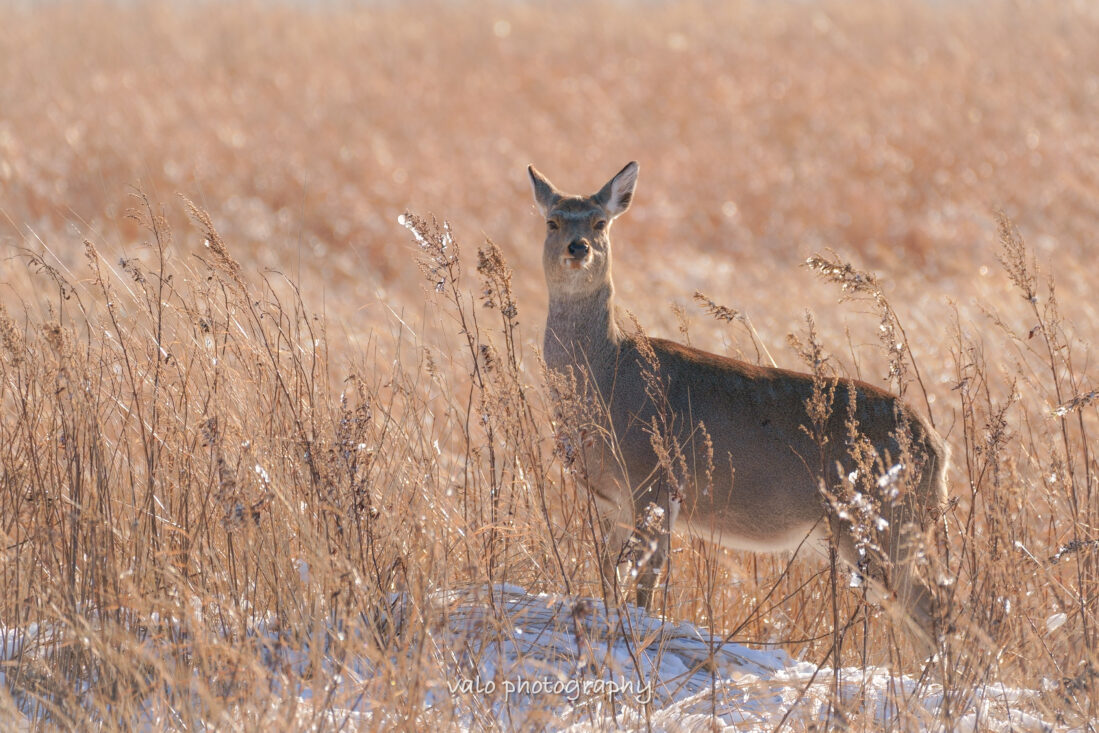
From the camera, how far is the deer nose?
19.0 feet

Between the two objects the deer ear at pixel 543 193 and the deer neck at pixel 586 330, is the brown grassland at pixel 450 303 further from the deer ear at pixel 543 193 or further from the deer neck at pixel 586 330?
the deer ear at pixel 543 193

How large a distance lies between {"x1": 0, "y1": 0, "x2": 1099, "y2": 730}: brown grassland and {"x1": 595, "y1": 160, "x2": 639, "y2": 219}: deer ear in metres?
0.77

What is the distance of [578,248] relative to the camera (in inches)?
228

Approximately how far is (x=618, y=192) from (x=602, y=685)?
2.92m

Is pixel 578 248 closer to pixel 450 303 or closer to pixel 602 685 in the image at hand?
pixel 602 685

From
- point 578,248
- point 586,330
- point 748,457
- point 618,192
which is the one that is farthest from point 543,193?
point 748,457

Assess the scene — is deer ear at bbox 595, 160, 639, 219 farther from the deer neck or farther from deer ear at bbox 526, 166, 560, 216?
the deer neck

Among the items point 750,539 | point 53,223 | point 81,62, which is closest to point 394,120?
point 81,62

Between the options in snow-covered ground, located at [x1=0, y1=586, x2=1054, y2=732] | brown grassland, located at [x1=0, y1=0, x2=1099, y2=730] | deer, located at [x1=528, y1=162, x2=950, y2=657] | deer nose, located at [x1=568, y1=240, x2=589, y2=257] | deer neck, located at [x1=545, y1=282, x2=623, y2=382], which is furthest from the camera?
deer neck, located at [x1=545, y1=282, x2=623, y2=382]

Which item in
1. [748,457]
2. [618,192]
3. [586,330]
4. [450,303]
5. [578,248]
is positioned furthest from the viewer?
[450,303]

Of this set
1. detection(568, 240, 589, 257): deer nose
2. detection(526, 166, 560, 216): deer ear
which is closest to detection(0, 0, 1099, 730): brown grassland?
detection(568, 240, 589, 257): deer nose

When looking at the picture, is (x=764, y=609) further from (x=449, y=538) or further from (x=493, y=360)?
(x=493, y=360)

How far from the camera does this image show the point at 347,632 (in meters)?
4.25

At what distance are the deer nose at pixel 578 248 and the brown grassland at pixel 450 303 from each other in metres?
0.59
